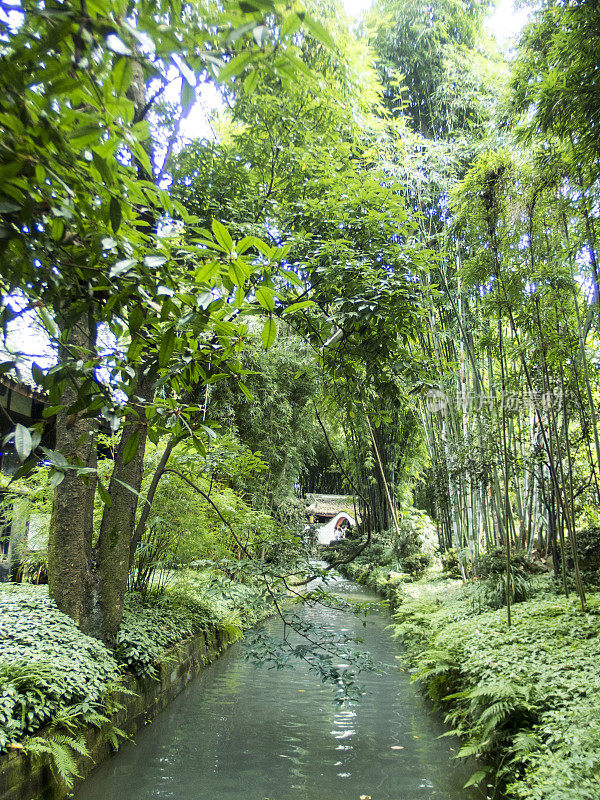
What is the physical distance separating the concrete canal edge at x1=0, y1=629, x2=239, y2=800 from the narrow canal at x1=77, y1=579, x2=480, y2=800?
0.08 metres

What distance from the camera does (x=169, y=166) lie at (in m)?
3.51

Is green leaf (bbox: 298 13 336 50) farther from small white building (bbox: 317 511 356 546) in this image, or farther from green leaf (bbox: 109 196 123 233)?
small white building (bbox: 317 511 356 546)

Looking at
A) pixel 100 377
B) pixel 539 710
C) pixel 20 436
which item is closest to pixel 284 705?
pixel 539 710

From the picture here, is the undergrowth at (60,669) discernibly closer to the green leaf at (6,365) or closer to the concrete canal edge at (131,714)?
the concrete canal edge at (131,714)

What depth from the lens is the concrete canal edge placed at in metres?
2.02

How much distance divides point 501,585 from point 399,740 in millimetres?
1959

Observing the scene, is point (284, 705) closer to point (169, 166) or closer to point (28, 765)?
point (28, 765)

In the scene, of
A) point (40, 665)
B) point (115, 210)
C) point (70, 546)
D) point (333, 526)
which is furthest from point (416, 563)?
point (333, 526)

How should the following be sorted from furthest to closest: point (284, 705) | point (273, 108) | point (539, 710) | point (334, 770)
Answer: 1. point (284, 705)
2. point (273, 108)
3. point (334, 770)
4. point (539, 710)

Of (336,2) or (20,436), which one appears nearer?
(20,436)

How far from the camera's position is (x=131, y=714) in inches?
120

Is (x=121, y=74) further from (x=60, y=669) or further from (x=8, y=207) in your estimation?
(x=60, y=669)

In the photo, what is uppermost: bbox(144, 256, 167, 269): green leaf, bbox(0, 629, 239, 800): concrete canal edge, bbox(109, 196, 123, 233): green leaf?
bbox(109, 196, 123, 233): green leaf

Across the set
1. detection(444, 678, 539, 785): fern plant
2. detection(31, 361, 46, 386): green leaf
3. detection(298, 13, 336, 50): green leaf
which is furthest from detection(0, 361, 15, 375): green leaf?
detection(444, 678, 539, 785): fern plant
